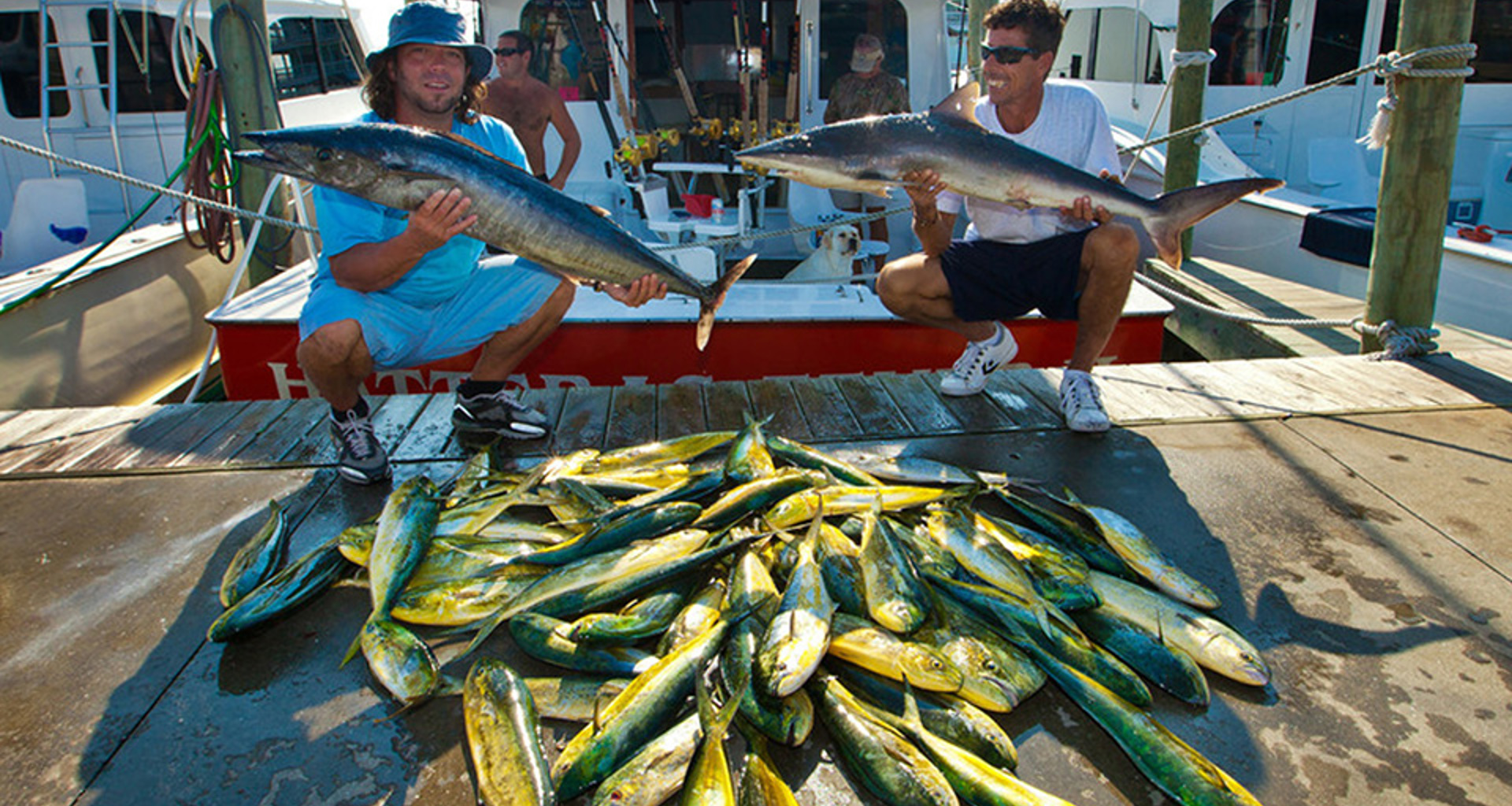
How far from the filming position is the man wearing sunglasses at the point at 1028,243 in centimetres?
351

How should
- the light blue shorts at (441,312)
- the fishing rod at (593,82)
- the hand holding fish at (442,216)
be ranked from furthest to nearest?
the fishing rod at (593,82) < the light blue shorts at (441,312) < the hand holding fish at (442,216)

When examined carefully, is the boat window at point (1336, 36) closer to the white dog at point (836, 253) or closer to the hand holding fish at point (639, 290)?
the white dog at point (836, 253)

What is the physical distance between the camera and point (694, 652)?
1911 millimetres

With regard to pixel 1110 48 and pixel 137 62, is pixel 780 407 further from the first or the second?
pixel 1110 48

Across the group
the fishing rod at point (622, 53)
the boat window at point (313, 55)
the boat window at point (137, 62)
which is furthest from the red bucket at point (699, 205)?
the boat window at point (313, 55)

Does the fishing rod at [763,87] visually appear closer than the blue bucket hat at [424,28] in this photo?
No

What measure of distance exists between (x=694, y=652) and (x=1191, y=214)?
8.70ft

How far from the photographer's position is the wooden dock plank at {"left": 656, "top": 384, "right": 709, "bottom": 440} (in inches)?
138

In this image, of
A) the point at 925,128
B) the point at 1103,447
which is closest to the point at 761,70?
the point at 925,128

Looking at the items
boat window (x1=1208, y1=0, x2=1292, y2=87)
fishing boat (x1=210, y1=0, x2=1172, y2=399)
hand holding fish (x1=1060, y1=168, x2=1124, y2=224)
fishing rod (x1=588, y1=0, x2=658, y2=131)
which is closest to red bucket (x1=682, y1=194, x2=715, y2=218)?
fishing boat (x1=210, y1=0, x2=1172, y2=399)

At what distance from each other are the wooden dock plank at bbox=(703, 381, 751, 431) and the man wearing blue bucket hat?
23.7 inches

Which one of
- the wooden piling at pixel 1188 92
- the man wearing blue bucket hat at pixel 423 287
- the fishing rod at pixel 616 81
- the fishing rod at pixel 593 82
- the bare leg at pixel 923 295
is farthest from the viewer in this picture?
the fishing rod at pixel 593 82

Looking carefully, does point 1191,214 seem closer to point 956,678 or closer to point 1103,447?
point 1103,447

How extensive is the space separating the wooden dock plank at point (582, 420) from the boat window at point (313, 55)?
830cm
